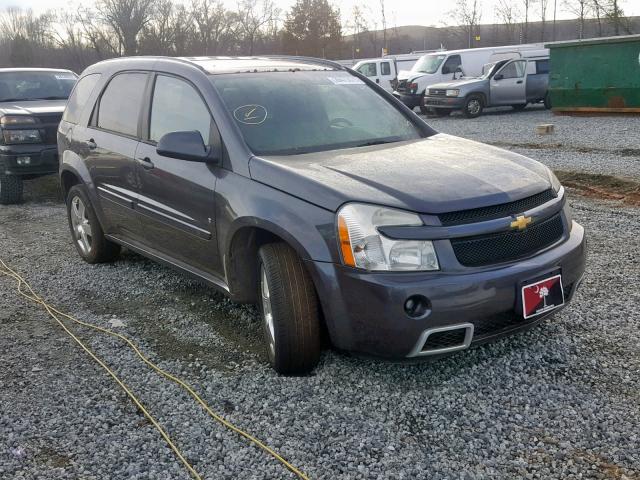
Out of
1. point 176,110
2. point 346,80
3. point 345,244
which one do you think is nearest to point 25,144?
point 176,110

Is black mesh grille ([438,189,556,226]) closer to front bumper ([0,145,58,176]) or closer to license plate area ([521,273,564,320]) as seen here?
license plate area ([521,273,564,320])

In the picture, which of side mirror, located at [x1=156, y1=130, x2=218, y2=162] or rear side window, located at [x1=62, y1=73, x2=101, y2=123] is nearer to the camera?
side mirror, located at [x1=156, y1=130, x2=218, y2=162]

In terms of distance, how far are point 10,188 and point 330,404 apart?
7.30 meters

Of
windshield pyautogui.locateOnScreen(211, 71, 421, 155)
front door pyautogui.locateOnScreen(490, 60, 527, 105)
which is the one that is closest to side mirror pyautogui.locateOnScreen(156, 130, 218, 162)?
windshield pyautogui.locateOnScreen(211, 71, 421, 155)

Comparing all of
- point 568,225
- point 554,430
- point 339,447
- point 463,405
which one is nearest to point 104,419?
point 339,447

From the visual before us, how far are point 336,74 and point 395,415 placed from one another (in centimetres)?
264

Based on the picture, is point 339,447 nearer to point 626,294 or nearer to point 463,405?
point 463,405

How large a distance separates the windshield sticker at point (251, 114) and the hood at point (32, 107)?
5232 millimetres

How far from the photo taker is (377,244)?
3076 mm

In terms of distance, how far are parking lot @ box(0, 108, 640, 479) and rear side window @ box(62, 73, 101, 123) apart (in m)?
1.66

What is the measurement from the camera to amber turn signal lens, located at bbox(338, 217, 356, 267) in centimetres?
310

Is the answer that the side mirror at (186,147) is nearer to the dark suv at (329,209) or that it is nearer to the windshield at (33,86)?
the dark suv at (329,209)

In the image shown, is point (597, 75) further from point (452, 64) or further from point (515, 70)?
point (452, 64)

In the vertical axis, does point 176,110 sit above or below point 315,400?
above
